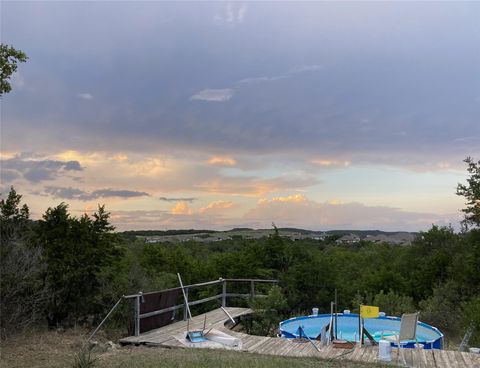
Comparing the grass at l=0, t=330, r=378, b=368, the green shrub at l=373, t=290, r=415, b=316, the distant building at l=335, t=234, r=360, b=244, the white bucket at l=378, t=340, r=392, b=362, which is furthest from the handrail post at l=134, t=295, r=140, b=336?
the distant building at l=335, t=234, r=360, b=244

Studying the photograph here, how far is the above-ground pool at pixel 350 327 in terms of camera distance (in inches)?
488

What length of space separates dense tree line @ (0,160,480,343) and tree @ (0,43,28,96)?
9.75 feet

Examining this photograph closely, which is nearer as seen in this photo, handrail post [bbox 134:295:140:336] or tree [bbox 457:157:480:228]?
handrail post [bbox 134:295:140:336]

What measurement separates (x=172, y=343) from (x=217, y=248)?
3622 cm

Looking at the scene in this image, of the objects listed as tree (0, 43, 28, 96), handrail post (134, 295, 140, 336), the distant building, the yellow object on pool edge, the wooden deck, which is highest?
tree (0, 43, 28, 96)

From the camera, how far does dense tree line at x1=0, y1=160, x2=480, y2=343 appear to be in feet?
31.8

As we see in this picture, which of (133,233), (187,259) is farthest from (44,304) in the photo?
(133,233)

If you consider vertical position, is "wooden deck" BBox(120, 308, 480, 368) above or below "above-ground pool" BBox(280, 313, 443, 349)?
above

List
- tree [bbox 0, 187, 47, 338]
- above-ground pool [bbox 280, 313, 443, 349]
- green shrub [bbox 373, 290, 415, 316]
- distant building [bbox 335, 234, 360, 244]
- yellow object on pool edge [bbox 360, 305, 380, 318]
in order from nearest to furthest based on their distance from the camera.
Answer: yellow object on pool edge [bbox 360, 305, 380, 318] < tree [bbox 0, 187, 47, 338] < above-ground pool [bbox 280, 313, 443, 349] < green shrub [bbox 373, 290, 415, 316] < distant building [bbox 335, 234, 360, 244]

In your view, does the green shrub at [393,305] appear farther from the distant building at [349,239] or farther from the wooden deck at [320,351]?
the distant building at [349,239]

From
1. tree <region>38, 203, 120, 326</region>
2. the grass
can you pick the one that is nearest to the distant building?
tree <region>38, 203, 120, 326</region>

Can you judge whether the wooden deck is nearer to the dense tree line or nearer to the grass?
the grass

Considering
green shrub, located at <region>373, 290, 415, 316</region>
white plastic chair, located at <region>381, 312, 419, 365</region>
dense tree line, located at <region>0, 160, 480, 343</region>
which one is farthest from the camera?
green shrub, located at <region>373, 290, 415, 316</region>

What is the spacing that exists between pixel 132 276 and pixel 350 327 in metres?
6.45
